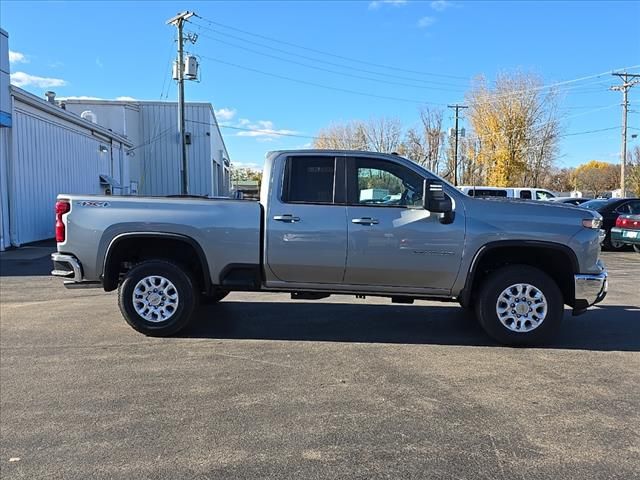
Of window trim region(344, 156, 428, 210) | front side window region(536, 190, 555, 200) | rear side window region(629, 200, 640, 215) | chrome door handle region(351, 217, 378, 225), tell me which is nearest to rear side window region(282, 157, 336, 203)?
window trim region(344, 156, 428, 210)

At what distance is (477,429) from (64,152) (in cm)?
2005

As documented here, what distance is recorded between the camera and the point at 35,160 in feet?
57.6

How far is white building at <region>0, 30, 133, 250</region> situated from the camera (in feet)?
51.2

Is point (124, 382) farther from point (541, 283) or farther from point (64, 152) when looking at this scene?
point (64, 152)

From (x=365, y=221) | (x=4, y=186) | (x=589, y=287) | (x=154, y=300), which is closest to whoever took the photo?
(x=589, y=287)

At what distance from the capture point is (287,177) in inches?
231

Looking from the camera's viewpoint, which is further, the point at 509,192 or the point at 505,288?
the point at 509,192

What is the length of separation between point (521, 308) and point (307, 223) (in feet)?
7.99

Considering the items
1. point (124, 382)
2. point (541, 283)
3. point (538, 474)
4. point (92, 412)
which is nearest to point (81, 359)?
point (124, 382)

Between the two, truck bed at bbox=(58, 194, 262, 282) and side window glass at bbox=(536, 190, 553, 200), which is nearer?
truck bed at bbox=(58, 194, 262, 282)

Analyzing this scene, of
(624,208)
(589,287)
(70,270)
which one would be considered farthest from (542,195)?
(70,270)

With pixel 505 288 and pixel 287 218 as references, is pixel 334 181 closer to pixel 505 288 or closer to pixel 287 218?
pixel 287 218

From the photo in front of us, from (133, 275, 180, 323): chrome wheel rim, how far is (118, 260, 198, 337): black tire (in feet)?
0.10

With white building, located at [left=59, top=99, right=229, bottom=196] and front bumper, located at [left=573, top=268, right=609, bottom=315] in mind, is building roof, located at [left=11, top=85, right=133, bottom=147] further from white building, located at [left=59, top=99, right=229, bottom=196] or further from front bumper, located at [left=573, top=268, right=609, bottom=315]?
front bumper, located at [left=573, top=268, right=609, bottom=315]
